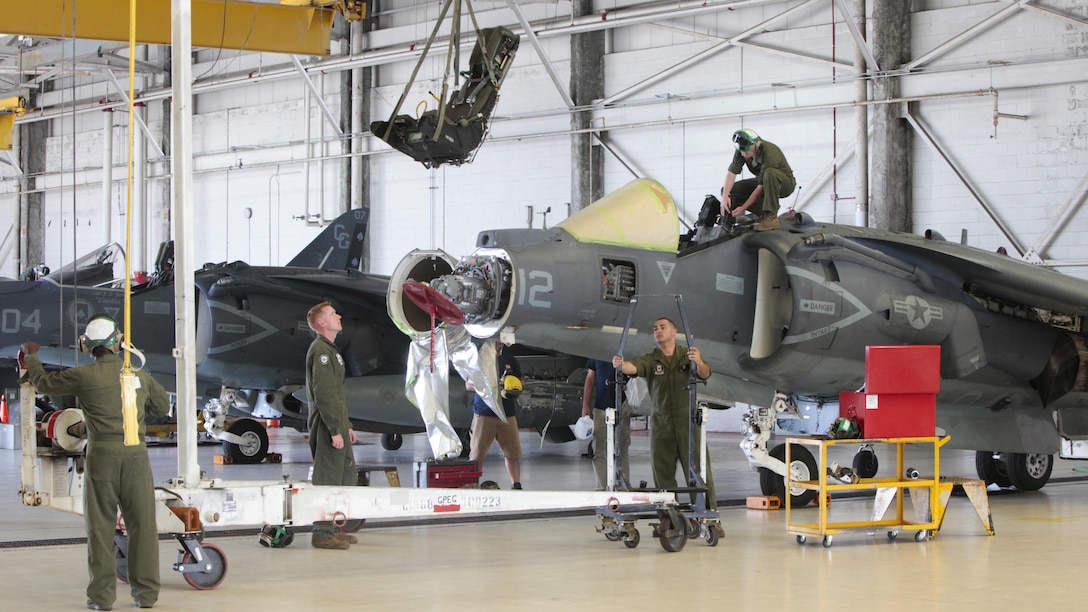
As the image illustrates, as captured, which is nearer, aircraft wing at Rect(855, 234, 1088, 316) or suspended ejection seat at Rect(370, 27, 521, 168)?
aircraft wing at Rect(855, 234, 1088, 316)

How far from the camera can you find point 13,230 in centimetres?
3183

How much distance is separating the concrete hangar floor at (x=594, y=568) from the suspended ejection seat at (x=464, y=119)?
507 centimetres

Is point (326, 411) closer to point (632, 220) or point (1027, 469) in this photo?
point (632, 220)

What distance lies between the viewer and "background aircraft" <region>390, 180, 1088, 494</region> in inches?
319

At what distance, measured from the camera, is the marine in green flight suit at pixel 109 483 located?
541 centimetres

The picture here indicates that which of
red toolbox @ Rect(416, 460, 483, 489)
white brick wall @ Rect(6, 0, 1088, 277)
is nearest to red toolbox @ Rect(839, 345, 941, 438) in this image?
red toolbox @ Rect(416, 460, 483, 489)

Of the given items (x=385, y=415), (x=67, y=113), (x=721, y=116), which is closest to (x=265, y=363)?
(x=385, y=415)

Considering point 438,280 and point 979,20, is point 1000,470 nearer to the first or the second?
point 438,280

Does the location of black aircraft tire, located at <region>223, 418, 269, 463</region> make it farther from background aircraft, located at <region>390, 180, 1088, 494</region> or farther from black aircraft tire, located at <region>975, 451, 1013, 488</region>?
black aircraft tire, located at <region>975, 451, 1013, 488</region>

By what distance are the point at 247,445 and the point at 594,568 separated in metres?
9.46

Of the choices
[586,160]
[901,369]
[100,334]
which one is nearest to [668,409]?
[901,369]

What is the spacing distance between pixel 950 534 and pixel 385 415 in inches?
286

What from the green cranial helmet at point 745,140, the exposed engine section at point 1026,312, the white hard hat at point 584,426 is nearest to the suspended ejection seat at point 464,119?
the white hard hat at point 584,426

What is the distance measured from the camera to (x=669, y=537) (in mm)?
7285
